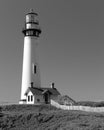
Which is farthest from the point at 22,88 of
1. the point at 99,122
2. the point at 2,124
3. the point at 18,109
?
the point at 99,122

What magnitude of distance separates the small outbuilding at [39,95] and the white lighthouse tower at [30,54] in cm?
118

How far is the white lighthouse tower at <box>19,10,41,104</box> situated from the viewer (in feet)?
137

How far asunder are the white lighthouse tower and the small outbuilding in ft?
3.86

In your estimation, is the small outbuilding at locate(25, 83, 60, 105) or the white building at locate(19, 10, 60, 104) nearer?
the small outbuilding at locate(25, 83, 60, 105)

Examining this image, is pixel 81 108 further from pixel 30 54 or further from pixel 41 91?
pixel 30 54

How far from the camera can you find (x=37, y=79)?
42.2 meters

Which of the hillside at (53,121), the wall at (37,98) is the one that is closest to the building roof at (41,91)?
the wall at (37,98)

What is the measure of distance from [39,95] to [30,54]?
6.71 metres

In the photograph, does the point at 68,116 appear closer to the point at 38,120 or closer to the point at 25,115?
the point at 38,120

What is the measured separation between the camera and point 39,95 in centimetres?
4000

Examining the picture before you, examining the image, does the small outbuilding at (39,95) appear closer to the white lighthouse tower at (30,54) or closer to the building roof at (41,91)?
the building roof at (41,91)

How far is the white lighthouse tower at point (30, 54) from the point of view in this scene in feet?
137

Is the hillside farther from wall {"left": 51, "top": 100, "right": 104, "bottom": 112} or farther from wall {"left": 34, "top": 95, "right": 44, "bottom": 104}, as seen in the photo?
wall {"left": 34, "top": 95, "right": 44, "bottom": 104}

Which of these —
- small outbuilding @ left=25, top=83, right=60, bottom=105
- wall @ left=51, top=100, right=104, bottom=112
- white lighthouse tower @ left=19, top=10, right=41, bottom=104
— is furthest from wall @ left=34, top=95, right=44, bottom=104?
white lighthouse tower @ left=19, top=10, right=41, bottom=104
